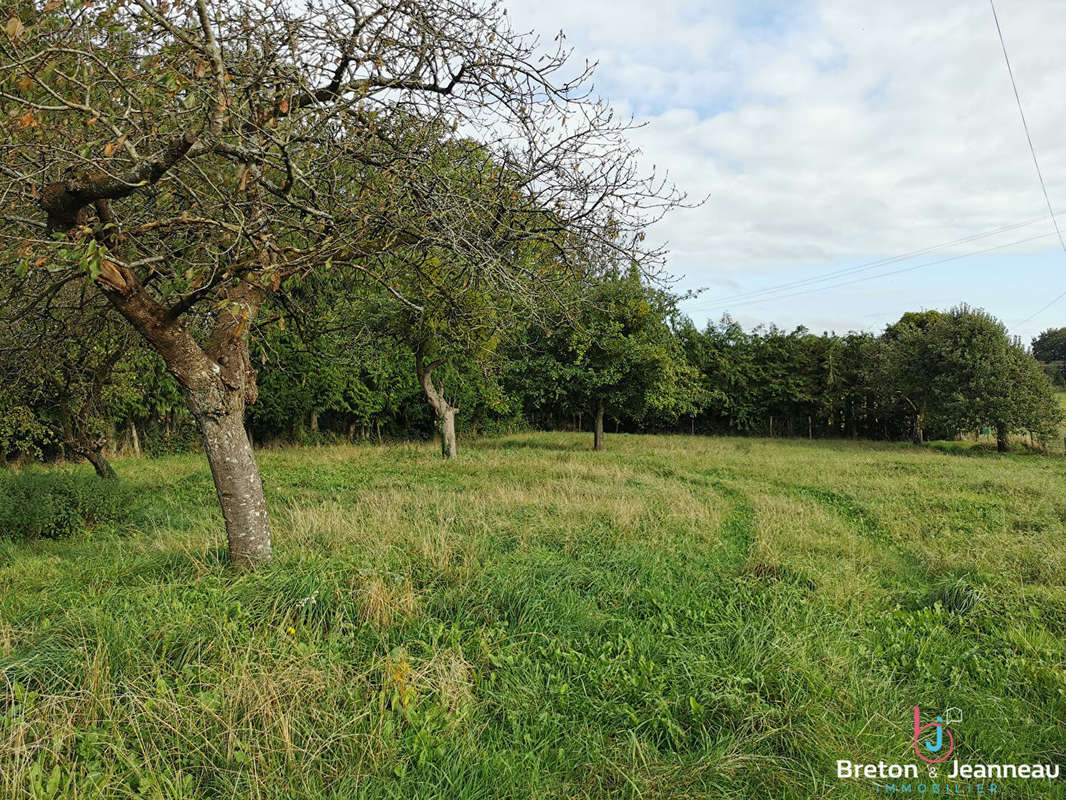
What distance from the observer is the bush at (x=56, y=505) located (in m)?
7.52

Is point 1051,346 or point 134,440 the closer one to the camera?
point 134,440

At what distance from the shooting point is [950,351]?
2256 cm

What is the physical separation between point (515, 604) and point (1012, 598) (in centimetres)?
472

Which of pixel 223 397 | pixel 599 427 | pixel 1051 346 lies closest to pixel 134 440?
pixel 599 427

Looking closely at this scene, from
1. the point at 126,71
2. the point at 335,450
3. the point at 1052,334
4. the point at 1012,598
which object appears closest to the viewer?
the point at 126,71

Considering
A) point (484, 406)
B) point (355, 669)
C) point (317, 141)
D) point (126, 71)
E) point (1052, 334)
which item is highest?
point (1052, 334)

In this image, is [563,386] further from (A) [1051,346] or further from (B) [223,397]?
(A) [1051,346]

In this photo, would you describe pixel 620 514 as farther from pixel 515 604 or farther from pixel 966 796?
pixel 966 796

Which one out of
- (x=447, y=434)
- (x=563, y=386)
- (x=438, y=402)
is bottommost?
(x=447, y=434)

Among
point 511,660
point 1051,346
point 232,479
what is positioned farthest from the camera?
point 1051,346

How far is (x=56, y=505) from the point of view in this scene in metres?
7.77

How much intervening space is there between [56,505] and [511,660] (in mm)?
7654

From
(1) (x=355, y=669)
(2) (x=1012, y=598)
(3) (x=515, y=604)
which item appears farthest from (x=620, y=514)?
(1) (x=355, y=669)

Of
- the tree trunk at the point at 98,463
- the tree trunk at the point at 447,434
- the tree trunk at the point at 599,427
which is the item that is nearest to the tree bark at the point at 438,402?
the tree trunk at the point at 447,434
